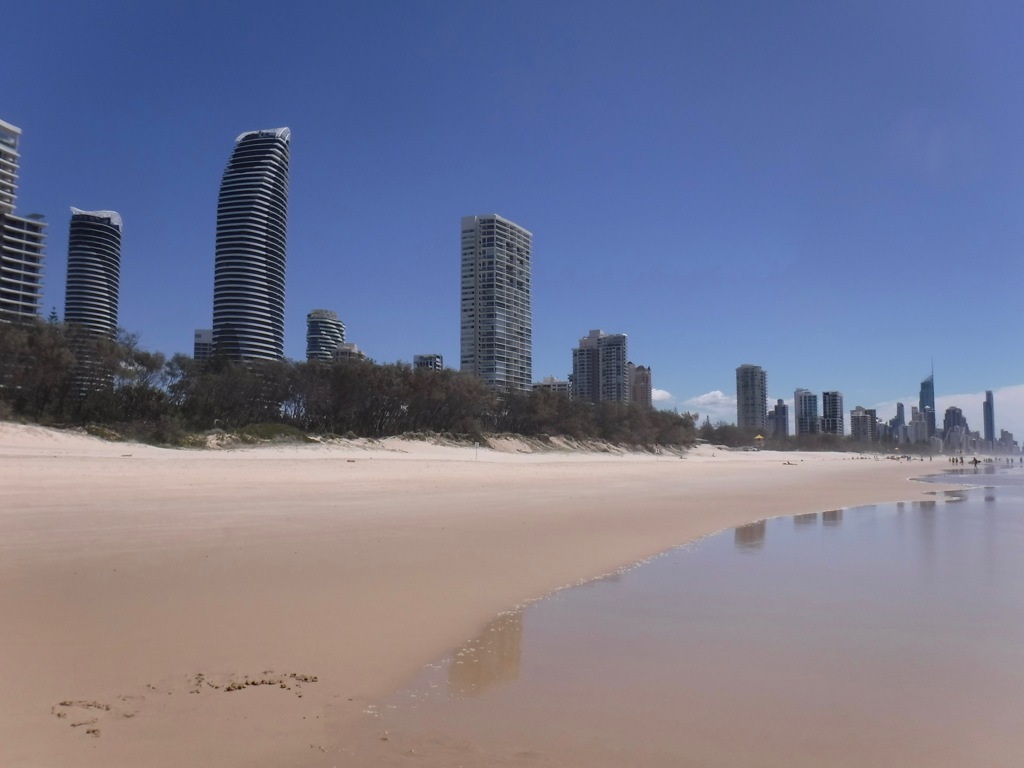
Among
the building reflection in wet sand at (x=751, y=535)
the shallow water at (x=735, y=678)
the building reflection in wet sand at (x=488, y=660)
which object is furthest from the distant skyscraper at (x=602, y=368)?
the building reflection in wet sand at (x=488, y=660)

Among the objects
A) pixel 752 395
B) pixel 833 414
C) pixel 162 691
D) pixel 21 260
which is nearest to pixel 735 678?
pixel 162 691

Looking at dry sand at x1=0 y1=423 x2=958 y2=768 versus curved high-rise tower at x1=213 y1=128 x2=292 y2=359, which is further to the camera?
curved high-rise tower at x1=213 y1=128 x2=292 y2=359

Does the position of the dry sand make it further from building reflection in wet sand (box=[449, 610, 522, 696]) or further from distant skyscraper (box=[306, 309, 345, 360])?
distant skyscraper (box=[306, 309, 345, 360])

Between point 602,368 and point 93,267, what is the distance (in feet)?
300

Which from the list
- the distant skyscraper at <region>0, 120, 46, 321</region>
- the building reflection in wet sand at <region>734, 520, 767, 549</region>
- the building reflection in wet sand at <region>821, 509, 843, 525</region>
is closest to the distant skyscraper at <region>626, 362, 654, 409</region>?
the distant skyscraper at <region>0, 120, 46, 321</region>

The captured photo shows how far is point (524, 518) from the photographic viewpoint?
1477cm

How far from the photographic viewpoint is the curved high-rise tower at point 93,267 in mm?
95812

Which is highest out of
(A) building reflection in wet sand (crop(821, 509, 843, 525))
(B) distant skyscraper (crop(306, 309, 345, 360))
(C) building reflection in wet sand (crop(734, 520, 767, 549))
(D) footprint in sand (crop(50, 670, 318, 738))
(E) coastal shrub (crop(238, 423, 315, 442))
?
(B) distant skyscraper (crop(306, 309, 345, 360))

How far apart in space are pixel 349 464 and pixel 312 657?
21542 millimetres

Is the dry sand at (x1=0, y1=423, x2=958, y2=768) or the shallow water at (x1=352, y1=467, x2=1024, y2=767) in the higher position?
the dry sand at (x1=0, y1=423, x2=958, y2=768)

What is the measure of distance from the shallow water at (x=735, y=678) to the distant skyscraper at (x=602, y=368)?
420 ft

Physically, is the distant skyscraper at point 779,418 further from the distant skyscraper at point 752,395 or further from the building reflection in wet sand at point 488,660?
the building reflection in wet sand at point 488,660

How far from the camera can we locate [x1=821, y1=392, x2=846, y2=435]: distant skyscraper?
190 metres

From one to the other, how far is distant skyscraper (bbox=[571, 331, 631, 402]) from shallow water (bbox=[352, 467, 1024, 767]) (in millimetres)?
127977
